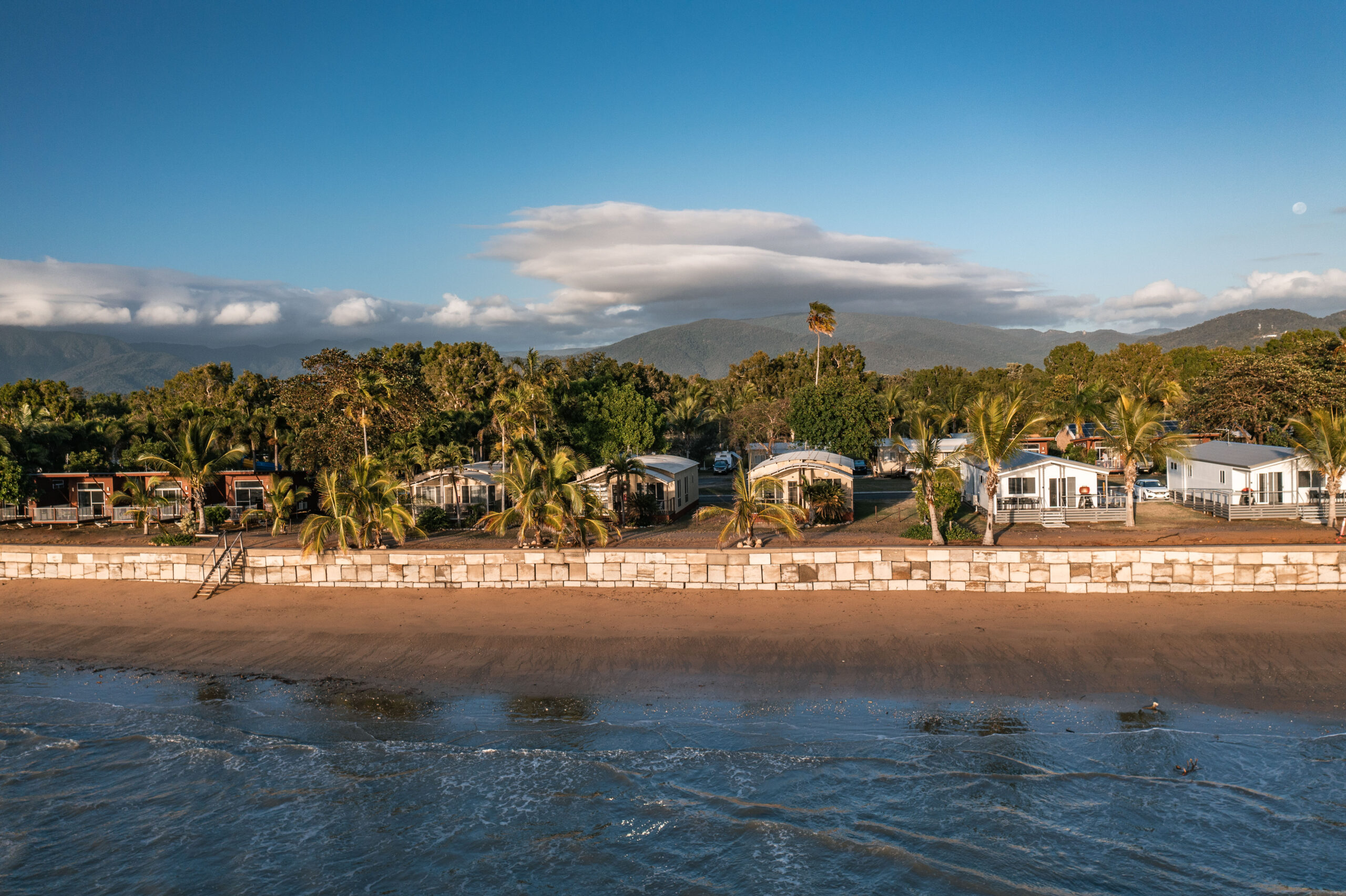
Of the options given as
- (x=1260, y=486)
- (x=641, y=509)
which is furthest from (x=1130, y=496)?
(x=641, y=509)

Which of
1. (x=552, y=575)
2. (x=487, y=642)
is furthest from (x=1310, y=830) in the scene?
(x=552, y=575)

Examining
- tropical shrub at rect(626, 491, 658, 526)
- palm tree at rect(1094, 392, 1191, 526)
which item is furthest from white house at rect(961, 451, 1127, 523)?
tropical shrub at rect(626, 491, 658, 526)

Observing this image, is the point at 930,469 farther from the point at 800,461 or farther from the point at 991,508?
the point at 800,461

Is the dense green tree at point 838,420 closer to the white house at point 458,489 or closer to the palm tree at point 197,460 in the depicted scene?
the white house at point 458,489

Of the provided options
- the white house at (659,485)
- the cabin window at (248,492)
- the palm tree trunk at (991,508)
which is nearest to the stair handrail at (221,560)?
the cabin window at (248,492)

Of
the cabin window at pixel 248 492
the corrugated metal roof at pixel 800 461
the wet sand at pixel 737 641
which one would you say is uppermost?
the corrugated metal roof at pixel 800 461

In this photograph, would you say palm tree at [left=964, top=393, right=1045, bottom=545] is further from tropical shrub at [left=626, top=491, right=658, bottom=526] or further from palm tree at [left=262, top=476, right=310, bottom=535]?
palm tree at [left=262, top=476, right=310, bottom=535]
